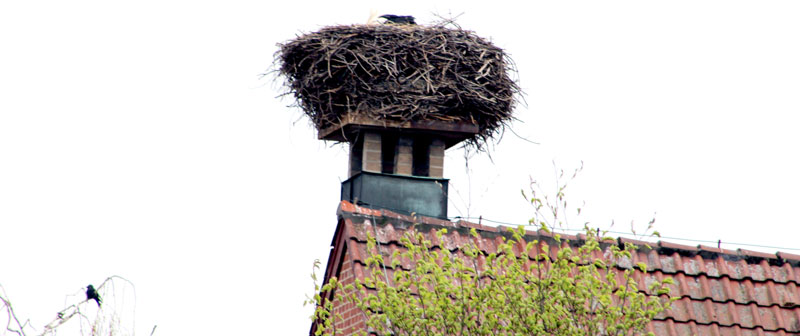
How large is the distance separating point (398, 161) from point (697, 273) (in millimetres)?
3773

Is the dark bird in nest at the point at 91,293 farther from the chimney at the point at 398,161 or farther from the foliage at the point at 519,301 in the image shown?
the chimney at the point at 398,161

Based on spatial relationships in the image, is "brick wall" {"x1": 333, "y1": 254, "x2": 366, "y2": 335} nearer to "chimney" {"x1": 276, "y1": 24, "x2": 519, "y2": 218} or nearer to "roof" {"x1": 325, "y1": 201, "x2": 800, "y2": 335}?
"roof" {"x1": 325, "y1": 201, "x2": 800, "y2": 335}

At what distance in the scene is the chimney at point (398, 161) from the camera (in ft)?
36.5

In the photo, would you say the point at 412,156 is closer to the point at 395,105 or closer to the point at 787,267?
the point at 395,105

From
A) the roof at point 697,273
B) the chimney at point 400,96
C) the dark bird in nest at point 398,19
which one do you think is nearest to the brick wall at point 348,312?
the roof at point 697,273

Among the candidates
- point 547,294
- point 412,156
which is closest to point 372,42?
point 412,156

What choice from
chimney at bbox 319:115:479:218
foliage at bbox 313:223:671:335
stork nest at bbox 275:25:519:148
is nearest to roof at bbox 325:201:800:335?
chimney at bbox 319:115:479:218

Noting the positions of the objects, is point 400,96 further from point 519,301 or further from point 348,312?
point 519,301

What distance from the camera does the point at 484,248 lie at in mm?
8773

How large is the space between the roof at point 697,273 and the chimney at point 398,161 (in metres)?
1.95

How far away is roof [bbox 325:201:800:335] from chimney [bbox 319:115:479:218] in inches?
77.0

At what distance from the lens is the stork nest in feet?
37.7

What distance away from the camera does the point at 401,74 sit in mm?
11672

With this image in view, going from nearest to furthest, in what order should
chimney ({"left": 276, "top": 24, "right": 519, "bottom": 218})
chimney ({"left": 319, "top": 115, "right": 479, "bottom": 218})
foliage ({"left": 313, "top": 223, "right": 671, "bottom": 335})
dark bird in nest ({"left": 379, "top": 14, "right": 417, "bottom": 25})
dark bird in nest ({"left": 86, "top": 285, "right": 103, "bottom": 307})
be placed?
1. dark bird in nest ({"left": 86, "top": 285, "right": 103, "bottom": 307})
2. foliage ({"left": 313, "top": 223, "right": 671, "bottom": 335})
3. chimney ({"left": 319, "top": 115, "right": 479, "bottom": 218})
4. chimney ({"left": 276, "top": 24, "right": 519, "bottom": 218})
5. dark bird in nest ({"left": 379, "top": 14, "right": 417, "bottom": 25})
